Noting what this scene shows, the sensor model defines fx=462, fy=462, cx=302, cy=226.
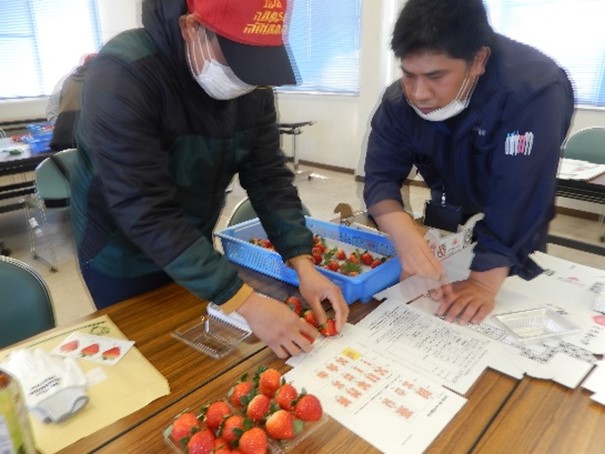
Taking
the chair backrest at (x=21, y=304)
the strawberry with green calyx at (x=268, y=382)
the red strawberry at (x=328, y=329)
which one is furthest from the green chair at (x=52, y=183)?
the strawberry with green calyx at (x=268, y=382)

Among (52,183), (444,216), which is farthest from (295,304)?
(52,183)

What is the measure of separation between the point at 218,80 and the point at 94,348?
63 cm

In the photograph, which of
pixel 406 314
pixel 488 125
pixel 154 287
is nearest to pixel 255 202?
pixel 154 287

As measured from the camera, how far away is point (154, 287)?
1279mm

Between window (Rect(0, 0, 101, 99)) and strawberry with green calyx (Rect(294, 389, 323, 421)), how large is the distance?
18.5 ft

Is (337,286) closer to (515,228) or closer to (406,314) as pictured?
(406,314)

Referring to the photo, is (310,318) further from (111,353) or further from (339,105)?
(339,105)

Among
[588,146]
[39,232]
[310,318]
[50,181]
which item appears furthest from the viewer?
[39,232]

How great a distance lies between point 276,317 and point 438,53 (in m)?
0.69

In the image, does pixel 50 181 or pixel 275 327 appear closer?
pixel 275 327

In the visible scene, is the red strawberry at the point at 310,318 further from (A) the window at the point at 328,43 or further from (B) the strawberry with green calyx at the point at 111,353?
(A) the window at the point at 328,43

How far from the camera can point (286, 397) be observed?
760 mm

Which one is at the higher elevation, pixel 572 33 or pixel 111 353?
pixel 572 33

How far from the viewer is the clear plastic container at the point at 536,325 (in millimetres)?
1012
